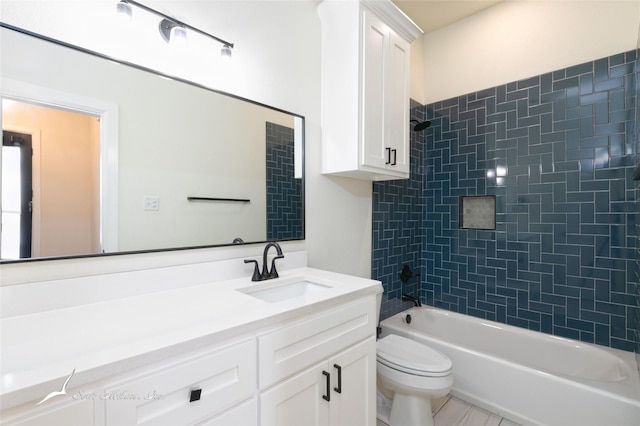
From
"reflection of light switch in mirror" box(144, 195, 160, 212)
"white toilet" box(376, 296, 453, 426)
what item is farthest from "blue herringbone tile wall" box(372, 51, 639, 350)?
"reflection of light switch in mirror" box(144, 195, 160, 212)

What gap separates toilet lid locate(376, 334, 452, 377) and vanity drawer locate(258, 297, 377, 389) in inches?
19.5

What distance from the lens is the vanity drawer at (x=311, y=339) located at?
0.91 m

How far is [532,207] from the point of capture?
88.0 inches

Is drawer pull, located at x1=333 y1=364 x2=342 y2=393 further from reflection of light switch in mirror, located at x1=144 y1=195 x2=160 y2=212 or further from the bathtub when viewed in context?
the bathtub

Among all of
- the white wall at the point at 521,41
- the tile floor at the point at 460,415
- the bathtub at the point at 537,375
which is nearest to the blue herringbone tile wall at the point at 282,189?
the bathtub at the point at 537,375

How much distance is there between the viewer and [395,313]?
99.9 inches

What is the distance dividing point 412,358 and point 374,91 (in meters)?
1.64

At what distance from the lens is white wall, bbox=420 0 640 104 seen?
195cm

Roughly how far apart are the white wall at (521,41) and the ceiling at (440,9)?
0.07 m

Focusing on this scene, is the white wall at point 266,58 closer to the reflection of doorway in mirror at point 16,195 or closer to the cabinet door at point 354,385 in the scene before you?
the reflection of doorway in mirror at point 16,195

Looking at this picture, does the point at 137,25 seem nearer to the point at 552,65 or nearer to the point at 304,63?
the point at 304,63

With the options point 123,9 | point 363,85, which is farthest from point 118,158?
point 363,85

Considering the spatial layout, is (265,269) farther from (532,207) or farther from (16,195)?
(532,207)

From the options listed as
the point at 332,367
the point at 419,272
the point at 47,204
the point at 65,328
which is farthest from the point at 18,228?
the point at 419,272
